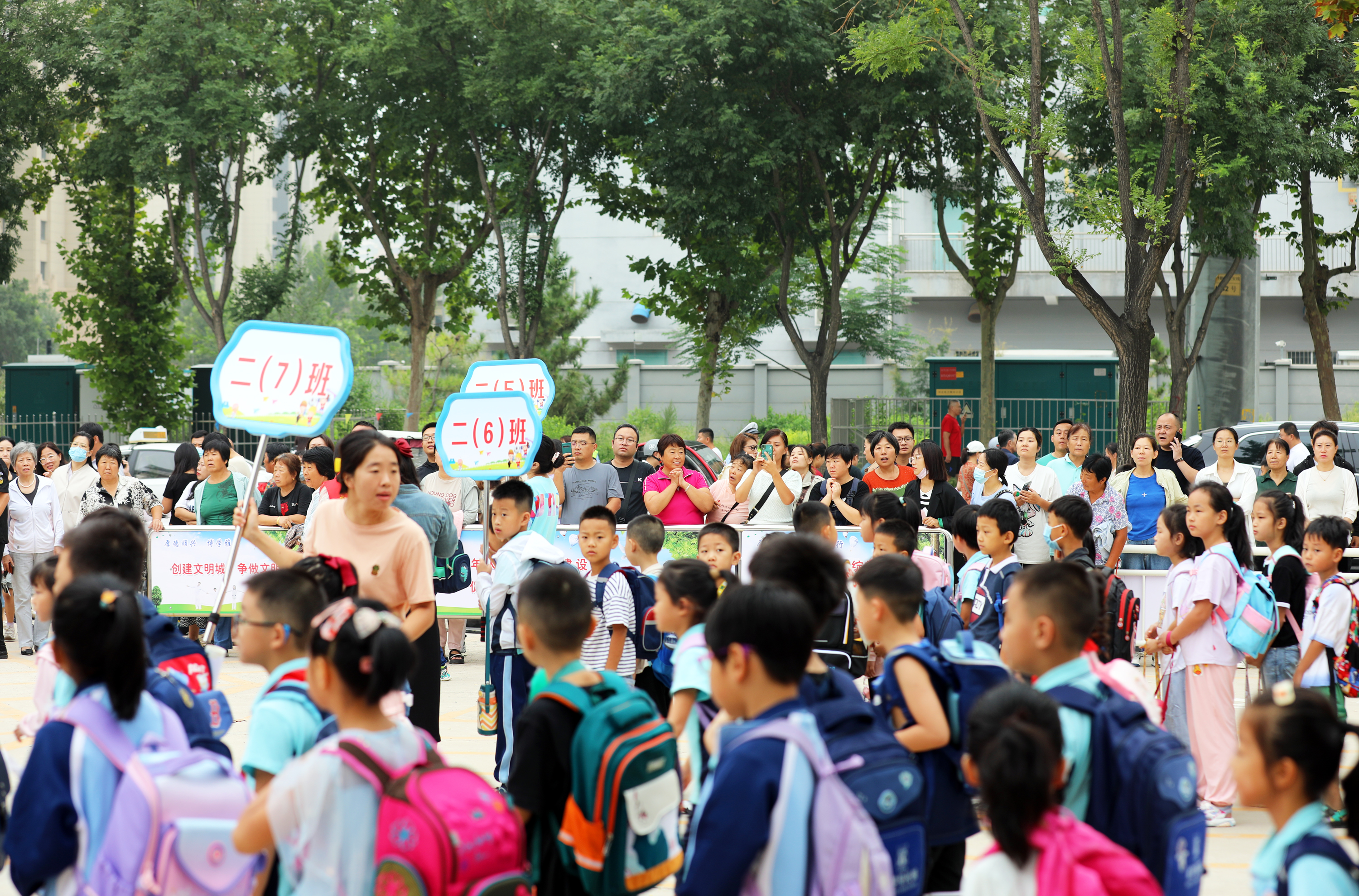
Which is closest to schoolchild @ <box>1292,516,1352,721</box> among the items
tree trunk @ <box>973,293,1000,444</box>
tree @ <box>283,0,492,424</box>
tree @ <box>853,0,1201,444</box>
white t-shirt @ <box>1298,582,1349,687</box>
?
white t-shirt @ <box>1298,582,1349,687</box>

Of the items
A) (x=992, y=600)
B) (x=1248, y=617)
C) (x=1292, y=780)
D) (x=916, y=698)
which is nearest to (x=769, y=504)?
(x=992, y=600)

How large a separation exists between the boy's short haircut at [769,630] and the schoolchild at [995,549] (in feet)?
11.1

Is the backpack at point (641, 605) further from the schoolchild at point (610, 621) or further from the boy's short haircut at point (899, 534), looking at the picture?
the boy's short haircut at point (899, 534)

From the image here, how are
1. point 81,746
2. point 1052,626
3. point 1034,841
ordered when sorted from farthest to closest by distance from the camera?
point 1052,626 → point 81,746 → point 1034,841

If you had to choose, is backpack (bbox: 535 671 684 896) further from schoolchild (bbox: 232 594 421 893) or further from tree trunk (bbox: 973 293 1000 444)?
tree trunk (bbox: 973 293 1000 444)

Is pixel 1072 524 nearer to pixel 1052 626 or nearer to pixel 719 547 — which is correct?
pixel 719 547

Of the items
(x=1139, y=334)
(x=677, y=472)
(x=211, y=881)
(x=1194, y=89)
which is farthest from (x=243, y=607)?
(x=1194, y=89)

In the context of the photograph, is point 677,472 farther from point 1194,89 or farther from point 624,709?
point 1194,89

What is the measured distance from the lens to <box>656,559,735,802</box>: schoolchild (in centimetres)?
398

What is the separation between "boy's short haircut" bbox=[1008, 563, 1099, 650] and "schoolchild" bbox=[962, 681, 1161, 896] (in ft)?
2.35

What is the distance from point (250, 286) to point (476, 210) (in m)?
4.45

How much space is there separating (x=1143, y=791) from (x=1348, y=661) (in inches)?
151

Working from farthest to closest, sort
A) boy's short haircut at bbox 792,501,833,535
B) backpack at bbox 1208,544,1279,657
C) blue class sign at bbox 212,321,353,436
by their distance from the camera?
boy's short haircut at bbox 792,501,833,535 → backpack at bbox 1208,544,1279,657 → blue class sign at bbox 212,321,353,436

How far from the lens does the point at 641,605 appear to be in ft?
18.6
